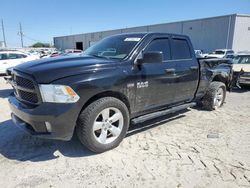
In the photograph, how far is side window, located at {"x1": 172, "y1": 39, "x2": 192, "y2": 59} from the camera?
4.79m

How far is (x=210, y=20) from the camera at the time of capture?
1382 inches

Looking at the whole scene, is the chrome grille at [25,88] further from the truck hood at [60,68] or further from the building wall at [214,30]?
the building wall at [214,30]

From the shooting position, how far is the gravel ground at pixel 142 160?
9.59 ft

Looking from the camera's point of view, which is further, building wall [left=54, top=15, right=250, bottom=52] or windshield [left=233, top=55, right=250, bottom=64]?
building wall [left=54, top=15, right=250, bottom=52]

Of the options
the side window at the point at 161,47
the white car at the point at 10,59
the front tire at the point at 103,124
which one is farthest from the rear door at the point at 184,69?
the white car at the point at 10,59

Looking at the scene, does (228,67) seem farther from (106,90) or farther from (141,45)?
(106,90)

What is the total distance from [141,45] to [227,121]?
9.44ft

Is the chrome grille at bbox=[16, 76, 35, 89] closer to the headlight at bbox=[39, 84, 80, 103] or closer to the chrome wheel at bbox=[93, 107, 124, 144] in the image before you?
the headlight at bbox=[39, 84, 80, 103]

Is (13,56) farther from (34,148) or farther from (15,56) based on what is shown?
(34,148)

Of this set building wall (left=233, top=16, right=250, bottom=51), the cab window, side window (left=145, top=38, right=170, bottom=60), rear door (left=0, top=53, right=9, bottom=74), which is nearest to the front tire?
side window (left=145, top=38, right=170, bottom=60)

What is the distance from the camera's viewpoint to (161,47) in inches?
177

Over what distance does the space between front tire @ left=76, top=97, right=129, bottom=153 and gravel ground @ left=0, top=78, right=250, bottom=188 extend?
0.63 feet

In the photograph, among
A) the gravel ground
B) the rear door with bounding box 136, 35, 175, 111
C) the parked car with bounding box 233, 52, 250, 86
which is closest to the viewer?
the gravel ground

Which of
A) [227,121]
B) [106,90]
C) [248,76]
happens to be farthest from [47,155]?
[248,76]
